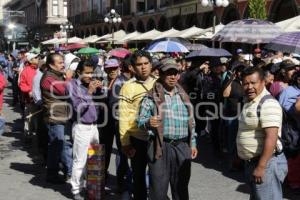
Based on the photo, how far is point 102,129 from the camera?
21.1 ft

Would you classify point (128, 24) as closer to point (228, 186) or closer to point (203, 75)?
point (203, 75)

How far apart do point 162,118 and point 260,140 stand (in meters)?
0.86

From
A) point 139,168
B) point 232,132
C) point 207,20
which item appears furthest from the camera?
point 207,20

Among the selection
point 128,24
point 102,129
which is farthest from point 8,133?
point 128,24

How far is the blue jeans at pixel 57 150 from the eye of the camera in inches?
270

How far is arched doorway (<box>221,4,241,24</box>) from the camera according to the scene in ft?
87.7

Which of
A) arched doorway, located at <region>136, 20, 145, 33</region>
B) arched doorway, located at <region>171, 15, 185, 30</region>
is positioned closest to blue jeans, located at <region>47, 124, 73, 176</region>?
arched doorway, located at <region>171, 15, 185, 30</region>

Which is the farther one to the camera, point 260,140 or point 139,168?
point 139,168

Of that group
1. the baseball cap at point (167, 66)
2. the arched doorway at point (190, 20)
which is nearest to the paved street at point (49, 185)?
the baseball cap at point (167, 66)

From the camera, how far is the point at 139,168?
5.20 meters

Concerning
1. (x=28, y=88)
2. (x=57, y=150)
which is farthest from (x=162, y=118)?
(x=28, y=88)

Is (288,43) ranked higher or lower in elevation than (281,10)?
lower

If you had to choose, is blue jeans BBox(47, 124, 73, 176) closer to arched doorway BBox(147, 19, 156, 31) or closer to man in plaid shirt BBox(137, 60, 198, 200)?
man in plaid shirt BBox(137, 60, 198, 200)

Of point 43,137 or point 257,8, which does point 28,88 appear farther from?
point 257,8
